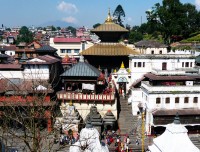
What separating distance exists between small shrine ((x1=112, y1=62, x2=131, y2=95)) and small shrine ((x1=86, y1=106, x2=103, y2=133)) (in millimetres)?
10149

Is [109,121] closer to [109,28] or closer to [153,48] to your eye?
[109,28]

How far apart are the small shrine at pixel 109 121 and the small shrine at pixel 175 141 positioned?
65.6ft

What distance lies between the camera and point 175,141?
62.6 feet

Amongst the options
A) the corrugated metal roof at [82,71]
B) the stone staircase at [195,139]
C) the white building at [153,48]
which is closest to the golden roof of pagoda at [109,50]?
the corrugated metal roof at [82,71]

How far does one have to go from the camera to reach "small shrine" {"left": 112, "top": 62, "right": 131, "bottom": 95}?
50.0m

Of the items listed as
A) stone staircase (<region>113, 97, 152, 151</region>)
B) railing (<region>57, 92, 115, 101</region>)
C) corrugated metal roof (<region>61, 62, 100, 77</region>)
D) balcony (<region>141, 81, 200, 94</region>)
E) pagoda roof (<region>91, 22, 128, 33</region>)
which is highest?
pagoda roof (<region>91, 22, 128, 33</region>)

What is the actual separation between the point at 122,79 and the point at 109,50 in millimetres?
6546

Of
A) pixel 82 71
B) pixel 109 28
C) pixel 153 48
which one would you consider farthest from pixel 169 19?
pixel 82 71

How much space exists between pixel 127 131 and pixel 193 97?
7.84 meters

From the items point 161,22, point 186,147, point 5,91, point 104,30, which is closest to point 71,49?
point 161,22

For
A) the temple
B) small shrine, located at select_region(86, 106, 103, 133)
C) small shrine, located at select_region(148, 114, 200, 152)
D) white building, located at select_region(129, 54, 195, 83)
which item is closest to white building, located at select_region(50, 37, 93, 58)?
the temple

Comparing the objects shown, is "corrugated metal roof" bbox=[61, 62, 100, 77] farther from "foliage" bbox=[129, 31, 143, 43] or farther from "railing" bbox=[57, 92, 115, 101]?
"foliage" bbox=[129, 31, 143, 43]

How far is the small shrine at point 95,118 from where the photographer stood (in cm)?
3869

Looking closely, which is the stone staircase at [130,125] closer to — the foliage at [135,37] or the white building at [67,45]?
the white building at [67,45]
